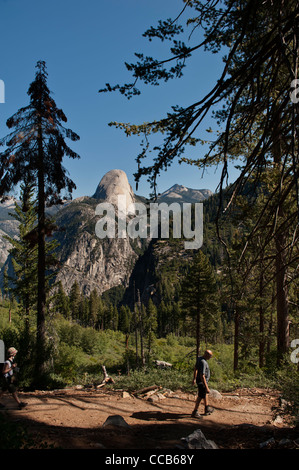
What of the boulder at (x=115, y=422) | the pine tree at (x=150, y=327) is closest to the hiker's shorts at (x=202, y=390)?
the boulder at (x=115, y=422)

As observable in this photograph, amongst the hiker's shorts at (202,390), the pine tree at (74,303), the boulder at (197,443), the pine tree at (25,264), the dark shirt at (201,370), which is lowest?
the pine tree at (74,303)

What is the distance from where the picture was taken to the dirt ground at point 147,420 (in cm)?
468

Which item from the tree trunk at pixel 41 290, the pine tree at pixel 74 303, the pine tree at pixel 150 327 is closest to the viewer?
the tree trunk at pixel 41 290

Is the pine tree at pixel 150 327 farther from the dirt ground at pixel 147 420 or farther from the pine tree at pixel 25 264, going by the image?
the dirt ground at pixel 147 420

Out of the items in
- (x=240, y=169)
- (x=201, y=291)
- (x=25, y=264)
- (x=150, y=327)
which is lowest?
(x=150, y=327)

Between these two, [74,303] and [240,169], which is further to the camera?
[74,303]

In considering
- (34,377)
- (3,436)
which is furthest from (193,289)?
(3,436)

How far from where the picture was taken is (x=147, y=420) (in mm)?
6586

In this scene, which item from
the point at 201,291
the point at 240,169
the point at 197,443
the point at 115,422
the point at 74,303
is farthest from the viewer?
the point at 74,303

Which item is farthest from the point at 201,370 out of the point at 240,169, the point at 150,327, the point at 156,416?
the point at 150,327

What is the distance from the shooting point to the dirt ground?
468 cm

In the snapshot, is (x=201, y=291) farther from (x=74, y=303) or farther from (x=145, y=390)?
(x=74, y=303)

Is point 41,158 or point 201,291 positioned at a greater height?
point 41,158
